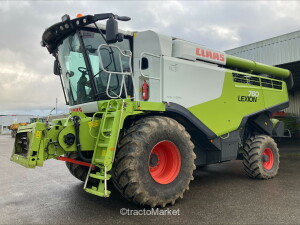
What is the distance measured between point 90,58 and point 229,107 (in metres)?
2.91

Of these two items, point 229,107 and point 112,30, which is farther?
point 229,107

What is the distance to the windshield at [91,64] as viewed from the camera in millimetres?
4516

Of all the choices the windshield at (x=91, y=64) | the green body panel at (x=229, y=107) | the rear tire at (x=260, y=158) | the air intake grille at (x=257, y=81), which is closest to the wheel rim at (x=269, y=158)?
the rear tire at (x=260, y=158)

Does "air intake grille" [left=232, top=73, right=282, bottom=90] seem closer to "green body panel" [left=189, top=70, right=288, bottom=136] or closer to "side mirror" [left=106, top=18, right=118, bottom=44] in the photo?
"green body panel" [left=189, top=70, right=288, bottom=136]

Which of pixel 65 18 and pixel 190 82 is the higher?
pixel 65 18

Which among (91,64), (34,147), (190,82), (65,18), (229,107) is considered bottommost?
(34,147)

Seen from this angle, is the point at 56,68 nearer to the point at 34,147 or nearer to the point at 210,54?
the point at 34,147

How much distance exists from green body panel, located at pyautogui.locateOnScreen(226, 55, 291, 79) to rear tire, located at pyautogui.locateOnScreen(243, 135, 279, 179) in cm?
169

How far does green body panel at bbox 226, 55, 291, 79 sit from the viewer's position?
20.3 feet

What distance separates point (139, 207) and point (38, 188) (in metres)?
2.63

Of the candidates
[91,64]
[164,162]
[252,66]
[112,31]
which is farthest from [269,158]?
[112,31]

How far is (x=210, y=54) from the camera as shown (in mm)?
5527

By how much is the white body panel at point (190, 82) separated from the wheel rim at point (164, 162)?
0.77 m

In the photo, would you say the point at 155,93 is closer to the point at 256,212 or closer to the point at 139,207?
the point at 139,207
